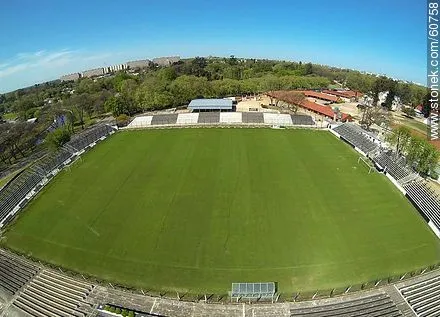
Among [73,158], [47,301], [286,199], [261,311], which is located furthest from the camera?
[73,158]

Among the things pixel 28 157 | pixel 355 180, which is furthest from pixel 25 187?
pixel 355 180

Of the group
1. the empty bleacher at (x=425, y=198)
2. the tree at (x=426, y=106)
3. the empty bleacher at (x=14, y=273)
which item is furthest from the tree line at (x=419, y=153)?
the empty bleacher at (x=14, y=273)

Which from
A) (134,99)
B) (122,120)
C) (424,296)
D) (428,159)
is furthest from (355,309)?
(134,99)

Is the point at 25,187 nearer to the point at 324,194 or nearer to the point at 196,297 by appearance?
the point at 196,297

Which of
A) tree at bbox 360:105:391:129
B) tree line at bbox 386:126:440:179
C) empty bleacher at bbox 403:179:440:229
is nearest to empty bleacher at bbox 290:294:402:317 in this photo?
empty bleacher at bbox 403:179:440:229

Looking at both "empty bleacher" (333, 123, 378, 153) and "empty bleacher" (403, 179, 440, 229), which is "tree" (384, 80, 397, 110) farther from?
"empty bleacher" (403, 179, 440, 229)

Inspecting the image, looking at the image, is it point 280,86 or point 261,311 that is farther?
point 280,86

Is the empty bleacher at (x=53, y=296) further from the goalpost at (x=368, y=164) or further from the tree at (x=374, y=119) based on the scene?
the tree at (x=374, y=119)
